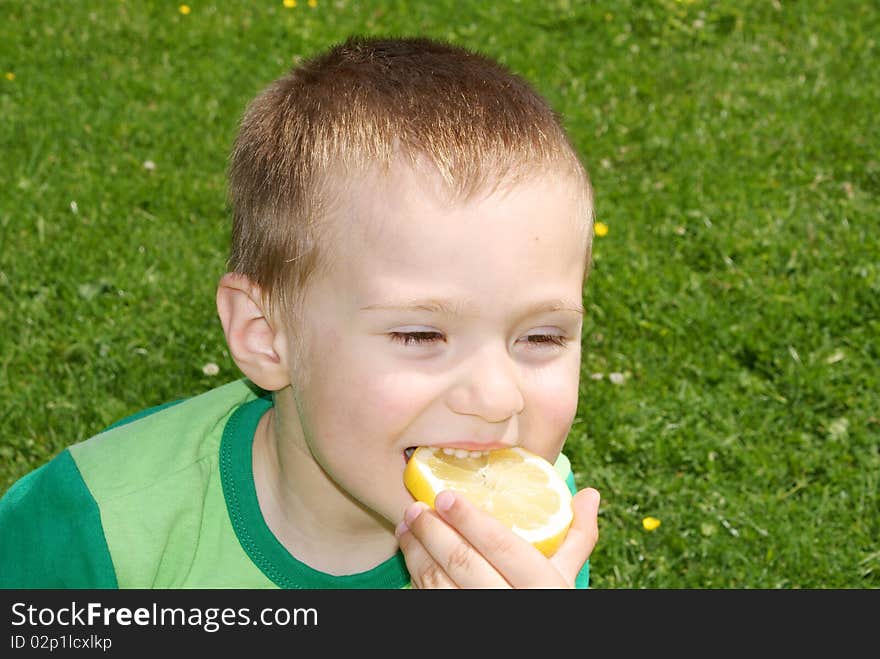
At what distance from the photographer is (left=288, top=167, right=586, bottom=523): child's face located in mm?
2436

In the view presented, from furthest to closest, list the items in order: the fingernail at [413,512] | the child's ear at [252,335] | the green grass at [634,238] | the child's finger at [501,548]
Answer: the green grass at [634,238]
the child's ear at [252,335]
the fingernail at [413,512]
the child's finger at [501,548]

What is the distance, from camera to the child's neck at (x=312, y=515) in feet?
10.0

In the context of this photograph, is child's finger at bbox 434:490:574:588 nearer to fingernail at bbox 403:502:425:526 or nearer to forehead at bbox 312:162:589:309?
fingernail at bbox 403:502:425:526

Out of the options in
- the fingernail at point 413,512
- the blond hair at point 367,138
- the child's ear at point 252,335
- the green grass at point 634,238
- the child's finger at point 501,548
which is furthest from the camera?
the green grass at point 634,238

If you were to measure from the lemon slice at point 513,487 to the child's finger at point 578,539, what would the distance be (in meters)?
0.02

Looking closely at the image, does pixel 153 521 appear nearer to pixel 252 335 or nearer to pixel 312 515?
pixel 312 515

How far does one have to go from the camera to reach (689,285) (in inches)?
221

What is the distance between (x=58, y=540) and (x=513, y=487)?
1119mm

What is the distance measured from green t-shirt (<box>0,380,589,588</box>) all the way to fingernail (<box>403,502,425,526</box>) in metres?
0.59

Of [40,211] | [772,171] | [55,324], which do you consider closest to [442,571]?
[55,324]

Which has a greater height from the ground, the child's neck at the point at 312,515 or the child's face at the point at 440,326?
the child's face at the point at 440,326

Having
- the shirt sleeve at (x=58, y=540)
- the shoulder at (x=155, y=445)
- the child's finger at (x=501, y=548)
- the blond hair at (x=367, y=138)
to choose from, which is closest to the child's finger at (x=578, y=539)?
the child's finger at (x=501, y=548)

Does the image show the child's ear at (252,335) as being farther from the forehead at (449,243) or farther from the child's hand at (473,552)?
the child's hand at (473,552)

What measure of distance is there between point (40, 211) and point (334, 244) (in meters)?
3.62
